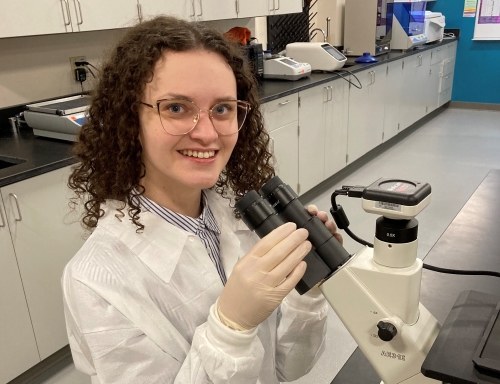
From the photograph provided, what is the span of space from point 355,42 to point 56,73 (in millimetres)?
2873

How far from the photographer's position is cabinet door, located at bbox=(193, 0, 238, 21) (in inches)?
106

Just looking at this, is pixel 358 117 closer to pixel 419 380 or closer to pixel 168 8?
pixel 168 8

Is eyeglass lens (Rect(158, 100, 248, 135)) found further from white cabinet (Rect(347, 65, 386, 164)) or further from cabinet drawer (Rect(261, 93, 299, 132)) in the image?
white cabinet (Rect(347, 65, 386, 164))

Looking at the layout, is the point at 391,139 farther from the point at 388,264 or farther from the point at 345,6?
the point at 388,264

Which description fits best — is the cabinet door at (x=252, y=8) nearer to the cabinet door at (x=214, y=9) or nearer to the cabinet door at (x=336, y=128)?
the cabinet door at (x=214, y=9)

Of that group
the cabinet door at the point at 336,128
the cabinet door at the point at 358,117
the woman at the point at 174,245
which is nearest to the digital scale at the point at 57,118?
the woman at the point at 174,245

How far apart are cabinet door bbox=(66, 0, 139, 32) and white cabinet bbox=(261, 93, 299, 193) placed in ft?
3.02

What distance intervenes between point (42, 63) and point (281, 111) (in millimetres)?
1410

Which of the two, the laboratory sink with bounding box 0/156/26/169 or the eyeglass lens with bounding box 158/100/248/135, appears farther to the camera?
the laboratory sink with bounding box 0/156/26/169

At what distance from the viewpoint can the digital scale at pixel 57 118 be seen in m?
1.94

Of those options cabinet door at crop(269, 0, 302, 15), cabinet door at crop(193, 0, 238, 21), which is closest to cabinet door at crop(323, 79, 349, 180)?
cabinet door at crop(269, 0, 302, 15)

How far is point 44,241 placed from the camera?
1.80m

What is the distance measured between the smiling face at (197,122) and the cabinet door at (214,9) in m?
1.99

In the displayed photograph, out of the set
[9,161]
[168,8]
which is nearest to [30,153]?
[9,161]
